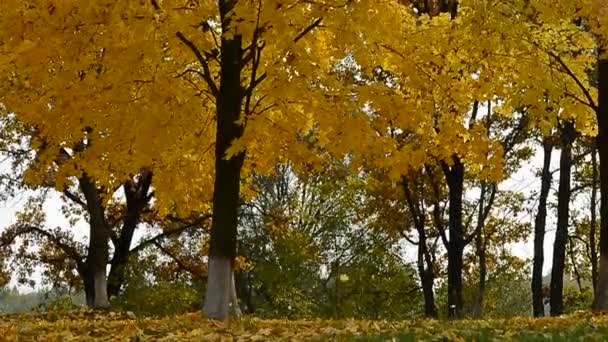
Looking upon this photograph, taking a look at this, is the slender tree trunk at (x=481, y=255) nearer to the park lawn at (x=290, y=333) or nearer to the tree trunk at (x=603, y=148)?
the tree trunk at (x=603, y=148)

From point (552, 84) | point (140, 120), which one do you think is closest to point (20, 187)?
point (140, 120)

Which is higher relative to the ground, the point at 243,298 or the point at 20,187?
the point at 20,187

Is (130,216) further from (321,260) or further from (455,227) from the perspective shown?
(455,227)

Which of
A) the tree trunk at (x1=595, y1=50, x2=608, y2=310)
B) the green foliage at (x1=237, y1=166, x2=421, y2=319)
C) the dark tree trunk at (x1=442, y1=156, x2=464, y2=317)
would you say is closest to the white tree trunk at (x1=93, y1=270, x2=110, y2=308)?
the green foliage at (x1=237, y1=166, x2=421, y2=319)

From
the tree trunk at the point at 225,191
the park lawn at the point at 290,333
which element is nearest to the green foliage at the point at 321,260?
the tree trunk at the point at 225,191

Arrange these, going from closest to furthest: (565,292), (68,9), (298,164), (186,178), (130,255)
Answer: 1. (68,9)
2. (298,164)
3. (186,178)
4. (130,255)
5. (565,292)

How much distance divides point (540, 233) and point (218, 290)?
15741 millimetres

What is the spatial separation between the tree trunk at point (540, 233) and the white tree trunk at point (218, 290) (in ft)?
49.2

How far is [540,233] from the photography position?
25188 mm

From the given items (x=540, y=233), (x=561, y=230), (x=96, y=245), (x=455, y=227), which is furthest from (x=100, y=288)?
(x=540, y=233)

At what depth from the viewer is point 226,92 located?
12.6 m

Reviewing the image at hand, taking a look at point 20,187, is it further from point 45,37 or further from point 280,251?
point 45,37

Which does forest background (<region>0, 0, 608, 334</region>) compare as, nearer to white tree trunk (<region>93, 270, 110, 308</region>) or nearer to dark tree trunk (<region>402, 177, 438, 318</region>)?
white tree trunk (<region>93, 270, 110, 308</region>)

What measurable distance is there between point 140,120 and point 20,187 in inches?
664
